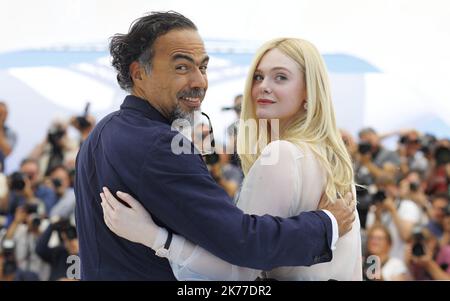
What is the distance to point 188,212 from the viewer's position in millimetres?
1779

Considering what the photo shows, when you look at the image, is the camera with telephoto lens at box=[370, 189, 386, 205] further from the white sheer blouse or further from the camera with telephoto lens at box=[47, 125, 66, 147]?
the white sheer blouse

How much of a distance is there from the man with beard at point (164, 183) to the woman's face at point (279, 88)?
18cm

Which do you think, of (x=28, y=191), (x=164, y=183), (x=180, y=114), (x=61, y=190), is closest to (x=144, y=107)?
(x=180, y=114)

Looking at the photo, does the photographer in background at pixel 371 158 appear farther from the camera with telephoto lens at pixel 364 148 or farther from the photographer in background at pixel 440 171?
the photographer in background at pixel 440 171

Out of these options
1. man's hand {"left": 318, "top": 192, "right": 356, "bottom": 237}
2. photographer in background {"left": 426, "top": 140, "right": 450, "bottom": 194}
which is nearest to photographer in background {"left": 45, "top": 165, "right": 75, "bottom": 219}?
photographer in background {"left": 426, "top": 140, "right": 450, "bottom": 194}

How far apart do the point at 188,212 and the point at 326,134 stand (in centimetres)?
47

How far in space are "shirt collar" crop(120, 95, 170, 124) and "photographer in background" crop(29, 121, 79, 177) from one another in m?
3.28

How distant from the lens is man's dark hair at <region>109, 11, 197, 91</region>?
1.97 m

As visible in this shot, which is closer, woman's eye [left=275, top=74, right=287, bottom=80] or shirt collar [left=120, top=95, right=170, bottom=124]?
shirt collar [left=120, top=95, right=170, bottom=124]

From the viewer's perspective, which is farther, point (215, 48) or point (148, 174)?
point (215, 48)

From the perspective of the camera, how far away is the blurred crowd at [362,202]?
424cm

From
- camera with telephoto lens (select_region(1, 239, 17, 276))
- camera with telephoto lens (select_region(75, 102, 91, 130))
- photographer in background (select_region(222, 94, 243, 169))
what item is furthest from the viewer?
camera with telephoto lens (select_region(75, 102, 91, 130))
